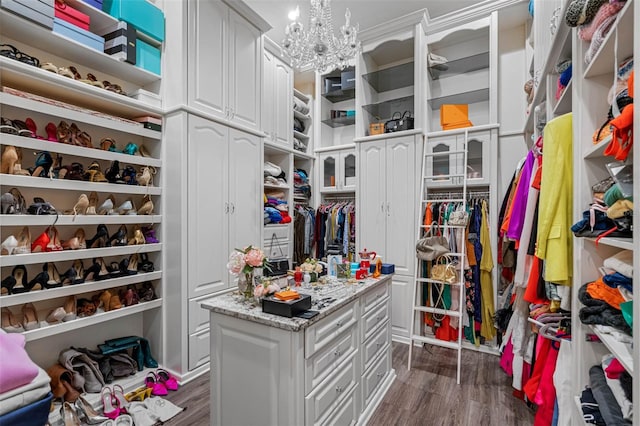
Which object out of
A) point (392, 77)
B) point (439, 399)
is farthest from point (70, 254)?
point (392, 77)

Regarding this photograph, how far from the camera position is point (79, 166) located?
220cm

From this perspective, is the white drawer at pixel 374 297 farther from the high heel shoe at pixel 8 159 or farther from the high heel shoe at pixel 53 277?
the high heel shoe at pixel 8 159

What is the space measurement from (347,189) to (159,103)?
2.36m

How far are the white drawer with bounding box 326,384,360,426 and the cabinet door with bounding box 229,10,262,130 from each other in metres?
2.52

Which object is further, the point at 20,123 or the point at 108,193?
the point at 108,193

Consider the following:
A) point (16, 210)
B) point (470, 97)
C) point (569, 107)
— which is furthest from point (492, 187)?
point (16, 210)

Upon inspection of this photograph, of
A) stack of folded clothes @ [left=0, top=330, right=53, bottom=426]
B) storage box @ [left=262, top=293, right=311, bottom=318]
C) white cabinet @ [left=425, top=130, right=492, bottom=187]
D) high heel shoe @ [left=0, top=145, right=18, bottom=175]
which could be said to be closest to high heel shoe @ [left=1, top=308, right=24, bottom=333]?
high heel shoe @ [left=0, top=145, right=18, bottom=175]

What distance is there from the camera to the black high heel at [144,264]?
2562 mm

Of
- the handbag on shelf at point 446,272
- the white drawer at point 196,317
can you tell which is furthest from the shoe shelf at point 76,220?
the handbag on shelf at point 446,272

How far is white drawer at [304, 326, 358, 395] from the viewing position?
1502 millimetres

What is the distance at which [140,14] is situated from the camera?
2.41 m

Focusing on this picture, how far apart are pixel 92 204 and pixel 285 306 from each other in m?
1.81

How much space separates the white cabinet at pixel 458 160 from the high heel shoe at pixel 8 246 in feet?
11.0

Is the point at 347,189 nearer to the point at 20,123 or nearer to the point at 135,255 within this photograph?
the point at 135,255
